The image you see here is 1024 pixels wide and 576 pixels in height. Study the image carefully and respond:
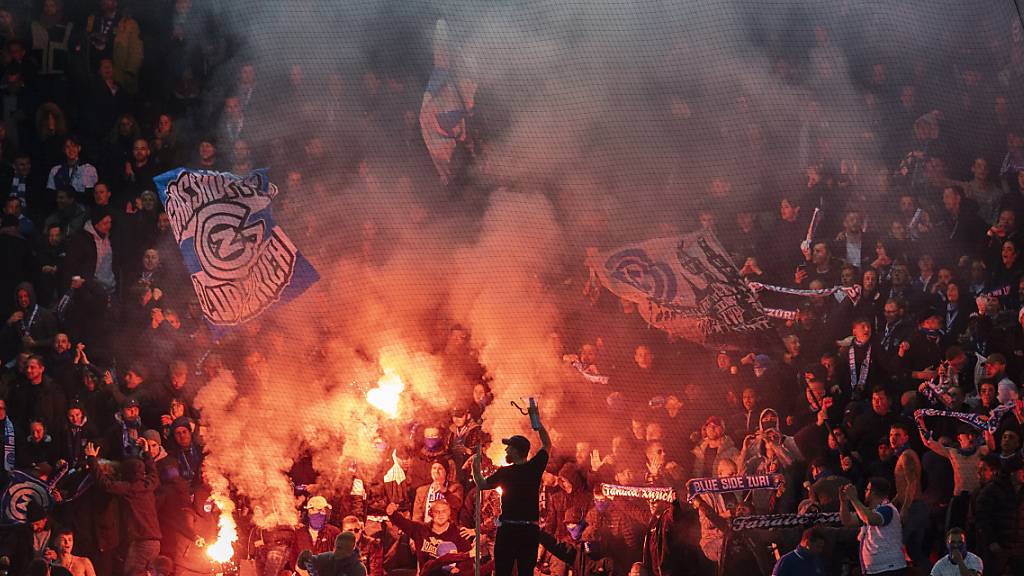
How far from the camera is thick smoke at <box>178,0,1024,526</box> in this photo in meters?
7.65

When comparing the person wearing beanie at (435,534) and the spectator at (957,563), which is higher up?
the person wearing beanie at (435,534)

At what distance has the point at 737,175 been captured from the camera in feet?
25.3

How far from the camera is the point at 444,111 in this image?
805cm

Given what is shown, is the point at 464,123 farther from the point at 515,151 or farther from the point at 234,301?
the point at 234,301

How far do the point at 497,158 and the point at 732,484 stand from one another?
9.06ft

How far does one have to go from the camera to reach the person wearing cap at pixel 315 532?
6984mm

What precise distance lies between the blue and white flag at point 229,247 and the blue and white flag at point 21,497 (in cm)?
150

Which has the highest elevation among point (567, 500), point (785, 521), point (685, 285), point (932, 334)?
point (685, 285)

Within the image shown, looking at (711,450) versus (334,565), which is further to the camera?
(711,450)

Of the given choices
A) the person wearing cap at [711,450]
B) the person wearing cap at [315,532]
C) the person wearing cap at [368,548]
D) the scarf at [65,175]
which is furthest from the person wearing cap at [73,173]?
the person wearing cap at [711,450]

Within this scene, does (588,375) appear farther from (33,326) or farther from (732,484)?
(33,326)

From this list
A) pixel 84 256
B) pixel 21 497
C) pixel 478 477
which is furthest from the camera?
pixel 84 256

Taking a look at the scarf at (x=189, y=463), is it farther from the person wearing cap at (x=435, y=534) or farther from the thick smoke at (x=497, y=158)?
the person wearing cap at (x=435, y=534)

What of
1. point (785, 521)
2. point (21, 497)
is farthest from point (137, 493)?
point (785, 521)
